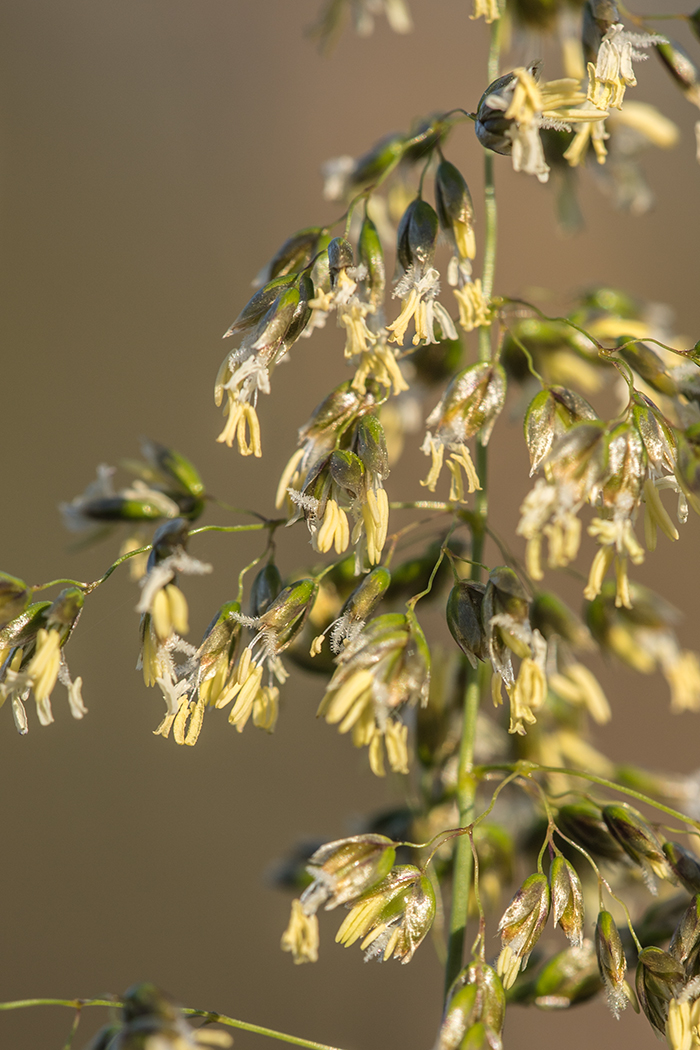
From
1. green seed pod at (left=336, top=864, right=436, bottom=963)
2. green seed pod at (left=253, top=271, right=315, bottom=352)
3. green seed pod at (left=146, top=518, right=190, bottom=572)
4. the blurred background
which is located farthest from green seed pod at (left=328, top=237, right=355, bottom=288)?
the blurred background

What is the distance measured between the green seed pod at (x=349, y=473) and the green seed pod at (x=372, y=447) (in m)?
0.01

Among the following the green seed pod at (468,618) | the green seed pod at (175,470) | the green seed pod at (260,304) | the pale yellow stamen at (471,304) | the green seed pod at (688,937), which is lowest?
the green seed pod at (688,937)

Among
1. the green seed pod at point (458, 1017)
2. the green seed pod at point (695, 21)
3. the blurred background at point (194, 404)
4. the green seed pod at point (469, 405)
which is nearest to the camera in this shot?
the green seed pod at point (458, 1017)

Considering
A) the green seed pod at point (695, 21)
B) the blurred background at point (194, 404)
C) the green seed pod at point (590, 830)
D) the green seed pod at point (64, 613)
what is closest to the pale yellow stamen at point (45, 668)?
the green seed pod at point (64, 613)

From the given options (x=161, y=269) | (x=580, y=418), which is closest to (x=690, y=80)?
(x=580, y=418)

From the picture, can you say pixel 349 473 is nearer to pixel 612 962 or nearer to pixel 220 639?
pixel 220 639

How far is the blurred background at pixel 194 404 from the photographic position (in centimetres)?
239

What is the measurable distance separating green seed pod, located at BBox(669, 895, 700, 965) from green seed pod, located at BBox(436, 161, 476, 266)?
581 millimetres

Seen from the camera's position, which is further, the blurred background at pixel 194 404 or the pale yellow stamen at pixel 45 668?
the blurred background at pixel 194 404

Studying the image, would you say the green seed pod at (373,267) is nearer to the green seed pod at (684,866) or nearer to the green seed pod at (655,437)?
the green seed pod at (655,437)

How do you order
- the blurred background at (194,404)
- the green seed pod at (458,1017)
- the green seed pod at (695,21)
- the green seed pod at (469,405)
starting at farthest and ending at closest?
the blurred background at (194,404), the green seed pod at (695,21), the green seed pod at (469,405), the green seed pod at (458,1017)

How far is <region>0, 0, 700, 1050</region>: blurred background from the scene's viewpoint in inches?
94.0

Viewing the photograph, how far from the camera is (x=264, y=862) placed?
262cm

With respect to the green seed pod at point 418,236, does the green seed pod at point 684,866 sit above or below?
below
